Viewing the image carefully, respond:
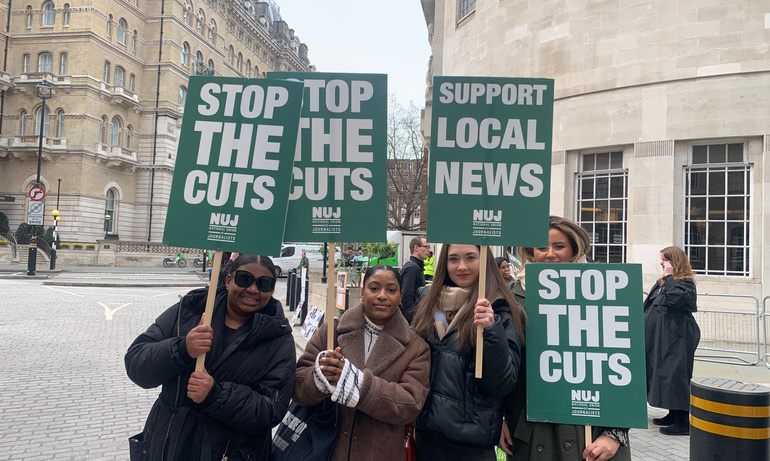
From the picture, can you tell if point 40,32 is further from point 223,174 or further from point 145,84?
point 223,174

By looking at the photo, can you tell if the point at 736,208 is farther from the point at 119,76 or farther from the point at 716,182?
the point at 119,76

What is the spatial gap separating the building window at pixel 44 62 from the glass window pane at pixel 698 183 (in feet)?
157

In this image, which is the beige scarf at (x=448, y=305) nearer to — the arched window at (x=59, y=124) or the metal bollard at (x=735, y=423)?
the metal bollard at (x=735, y=423)

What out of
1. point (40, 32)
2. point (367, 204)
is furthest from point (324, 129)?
point (40, 32)

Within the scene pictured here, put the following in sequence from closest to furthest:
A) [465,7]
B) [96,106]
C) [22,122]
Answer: [465,7] < [96,106] < [22,122]

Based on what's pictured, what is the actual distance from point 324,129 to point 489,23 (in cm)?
1373

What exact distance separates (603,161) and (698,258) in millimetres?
3009

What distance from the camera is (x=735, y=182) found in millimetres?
11227

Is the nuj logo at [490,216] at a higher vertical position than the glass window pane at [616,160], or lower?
lower

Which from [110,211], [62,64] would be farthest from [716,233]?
[62,64]

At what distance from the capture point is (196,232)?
9.27ft

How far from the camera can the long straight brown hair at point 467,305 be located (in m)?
2.80

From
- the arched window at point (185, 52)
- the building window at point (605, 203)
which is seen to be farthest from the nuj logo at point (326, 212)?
the arched window at point (185, 52)

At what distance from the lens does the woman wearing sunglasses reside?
2.50 meters
